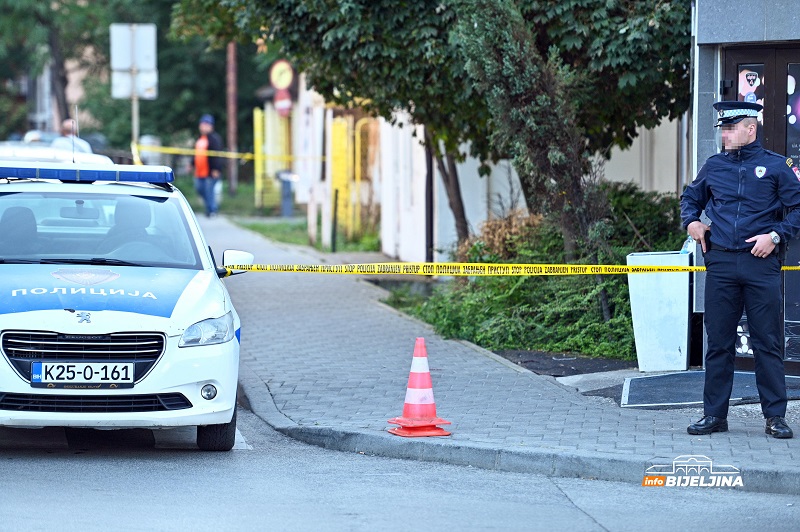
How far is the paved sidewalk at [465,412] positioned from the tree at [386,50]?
6.67ft

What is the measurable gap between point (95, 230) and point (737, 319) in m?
3.95

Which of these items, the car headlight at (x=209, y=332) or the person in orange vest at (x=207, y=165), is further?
the person in orange vest at (x=207, y=165)

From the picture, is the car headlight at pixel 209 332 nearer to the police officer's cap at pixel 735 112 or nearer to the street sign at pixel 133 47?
the police officer's cap at pixel 735 112

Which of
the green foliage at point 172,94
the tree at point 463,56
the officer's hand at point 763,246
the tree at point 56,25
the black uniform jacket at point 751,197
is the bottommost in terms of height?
the officer's hand at point 763,246

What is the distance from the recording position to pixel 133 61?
61.9ft

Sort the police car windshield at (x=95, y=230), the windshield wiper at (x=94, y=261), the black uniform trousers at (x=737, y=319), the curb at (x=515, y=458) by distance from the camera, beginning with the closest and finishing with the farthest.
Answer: the curb at (x=515, y=458) → the black uniform trousers at (x=737, y=319) → the windshield wiper at (x=94, y=261) → the police car windshield at (x=95, y=230)

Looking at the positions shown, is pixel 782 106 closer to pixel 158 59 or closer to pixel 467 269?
pixel 467 269

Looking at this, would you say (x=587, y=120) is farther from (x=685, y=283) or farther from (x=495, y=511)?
(x=495, y=511)

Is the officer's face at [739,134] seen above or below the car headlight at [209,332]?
above

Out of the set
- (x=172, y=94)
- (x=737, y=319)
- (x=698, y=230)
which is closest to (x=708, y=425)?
(x=737, y=319)

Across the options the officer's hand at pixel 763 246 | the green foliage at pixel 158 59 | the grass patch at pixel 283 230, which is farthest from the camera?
the green foliage at pixel 158 59

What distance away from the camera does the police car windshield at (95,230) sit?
8.08 metres

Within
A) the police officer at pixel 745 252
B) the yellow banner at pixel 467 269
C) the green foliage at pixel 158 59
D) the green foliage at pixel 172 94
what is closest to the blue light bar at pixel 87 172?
the yellow banner at pixel 467 269

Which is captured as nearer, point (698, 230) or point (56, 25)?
point (698, 230)
